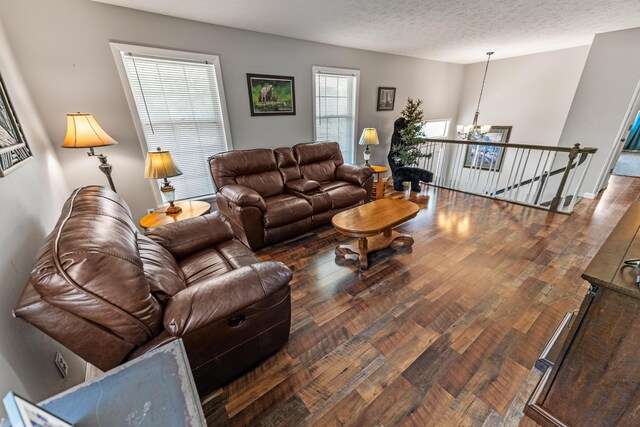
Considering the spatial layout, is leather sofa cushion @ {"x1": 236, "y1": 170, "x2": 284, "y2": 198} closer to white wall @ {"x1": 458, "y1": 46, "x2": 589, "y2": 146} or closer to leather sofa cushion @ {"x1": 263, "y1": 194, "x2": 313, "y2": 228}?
leather sofa cushion @ {"x1": 263, "y1": 194, "x2": 313, "y2": 228}

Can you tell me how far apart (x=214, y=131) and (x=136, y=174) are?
40.5 inches

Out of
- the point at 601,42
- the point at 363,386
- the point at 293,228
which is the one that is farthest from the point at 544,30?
the point at 363,386

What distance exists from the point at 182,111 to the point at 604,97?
19.2 ft

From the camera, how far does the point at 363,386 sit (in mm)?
1366

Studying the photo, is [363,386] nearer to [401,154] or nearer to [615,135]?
[401,154]

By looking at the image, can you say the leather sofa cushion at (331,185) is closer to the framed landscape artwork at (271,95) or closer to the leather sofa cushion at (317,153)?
the leather sofa cushion at (317,153)

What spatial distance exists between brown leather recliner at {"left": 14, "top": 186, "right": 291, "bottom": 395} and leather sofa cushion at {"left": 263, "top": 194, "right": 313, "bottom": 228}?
102 centimetres

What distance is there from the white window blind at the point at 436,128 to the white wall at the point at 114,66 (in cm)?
276

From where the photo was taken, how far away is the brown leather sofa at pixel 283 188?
8.67 ft

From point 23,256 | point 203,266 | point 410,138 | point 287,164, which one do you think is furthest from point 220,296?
point 410,138

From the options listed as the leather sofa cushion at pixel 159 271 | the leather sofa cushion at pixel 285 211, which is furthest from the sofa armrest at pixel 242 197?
the leather sofa cushion at pixel 159 271

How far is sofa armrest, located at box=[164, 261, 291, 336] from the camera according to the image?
1069 millimetres

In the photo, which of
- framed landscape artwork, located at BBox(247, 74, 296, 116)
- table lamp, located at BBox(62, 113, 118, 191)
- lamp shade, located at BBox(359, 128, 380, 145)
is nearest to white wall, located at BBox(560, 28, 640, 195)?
lamp shade, located at BBox(359, 128, 380, 145)

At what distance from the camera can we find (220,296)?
3.80 feet
